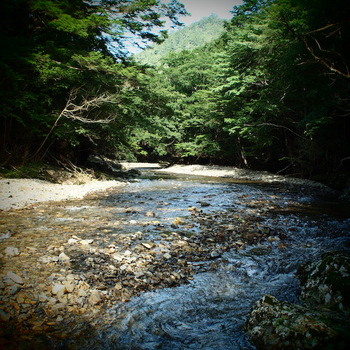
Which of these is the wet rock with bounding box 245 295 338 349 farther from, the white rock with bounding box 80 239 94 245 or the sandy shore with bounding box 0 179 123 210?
the sandy shore with bounding box 0 179 123 210

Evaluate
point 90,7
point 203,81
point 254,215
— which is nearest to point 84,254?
point 254,215

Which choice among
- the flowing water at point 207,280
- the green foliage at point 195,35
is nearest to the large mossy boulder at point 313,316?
the flowing water at point 207,280

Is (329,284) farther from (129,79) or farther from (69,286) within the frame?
(129,79)

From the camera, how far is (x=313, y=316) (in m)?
1.95

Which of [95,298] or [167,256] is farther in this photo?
[167,256]

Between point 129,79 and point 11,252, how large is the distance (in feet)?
35.6

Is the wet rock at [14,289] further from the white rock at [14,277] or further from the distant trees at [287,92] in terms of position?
the distant trees at [287,92]

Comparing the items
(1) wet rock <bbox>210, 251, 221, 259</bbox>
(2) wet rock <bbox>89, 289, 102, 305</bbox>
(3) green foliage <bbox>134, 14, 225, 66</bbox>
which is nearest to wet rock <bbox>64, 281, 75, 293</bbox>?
(2) wet rock <bbox>89, 289, 102, 305</bbox>

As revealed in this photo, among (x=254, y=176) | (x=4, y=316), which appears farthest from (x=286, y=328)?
(x=254, y=176)

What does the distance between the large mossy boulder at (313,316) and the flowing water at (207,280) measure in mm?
214

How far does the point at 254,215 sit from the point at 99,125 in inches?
398

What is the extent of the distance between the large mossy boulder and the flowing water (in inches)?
8.4

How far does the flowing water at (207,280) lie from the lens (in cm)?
215

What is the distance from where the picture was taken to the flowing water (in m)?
2.15
